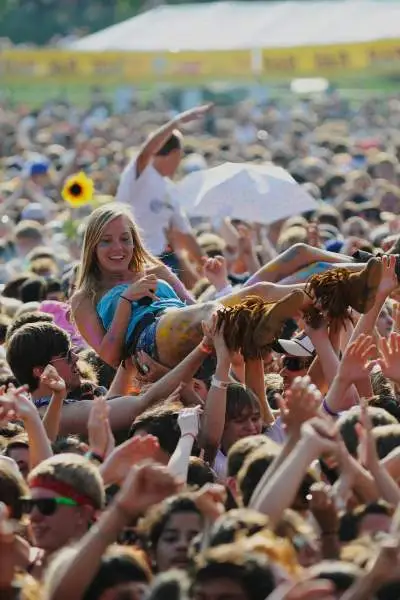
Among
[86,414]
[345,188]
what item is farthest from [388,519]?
[345,188]

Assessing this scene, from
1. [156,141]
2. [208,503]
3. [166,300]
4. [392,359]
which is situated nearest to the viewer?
[208,503]

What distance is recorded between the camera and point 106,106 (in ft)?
120

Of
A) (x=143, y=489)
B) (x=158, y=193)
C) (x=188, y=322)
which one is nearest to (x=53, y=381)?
(x=188, y=322)

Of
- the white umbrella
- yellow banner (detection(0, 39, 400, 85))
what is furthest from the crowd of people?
yellow banner (detection(0, 39, 400, 85))

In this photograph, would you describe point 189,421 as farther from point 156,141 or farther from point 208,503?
point 156,141

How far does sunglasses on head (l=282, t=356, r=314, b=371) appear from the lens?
25.1 feet

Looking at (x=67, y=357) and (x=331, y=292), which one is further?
(x=67, y=357)

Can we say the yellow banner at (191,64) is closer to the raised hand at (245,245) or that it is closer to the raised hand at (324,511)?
the raised hand at (245,245)

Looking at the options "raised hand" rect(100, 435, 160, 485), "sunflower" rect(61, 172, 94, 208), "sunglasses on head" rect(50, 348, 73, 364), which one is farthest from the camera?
"sunflower" rect(61, 172, 94, 208)

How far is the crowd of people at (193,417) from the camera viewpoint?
4867mm

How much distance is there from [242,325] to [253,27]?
27215mm

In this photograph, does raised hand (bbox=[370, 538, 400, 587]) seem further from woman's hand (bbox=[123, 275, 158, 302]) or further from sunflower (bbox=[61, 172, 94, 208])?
sunflower (bbox=[61, 172, 94, 208])

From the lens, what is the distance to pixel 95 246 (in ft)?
25.5

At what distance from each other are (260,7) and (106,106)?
3.75 meters
